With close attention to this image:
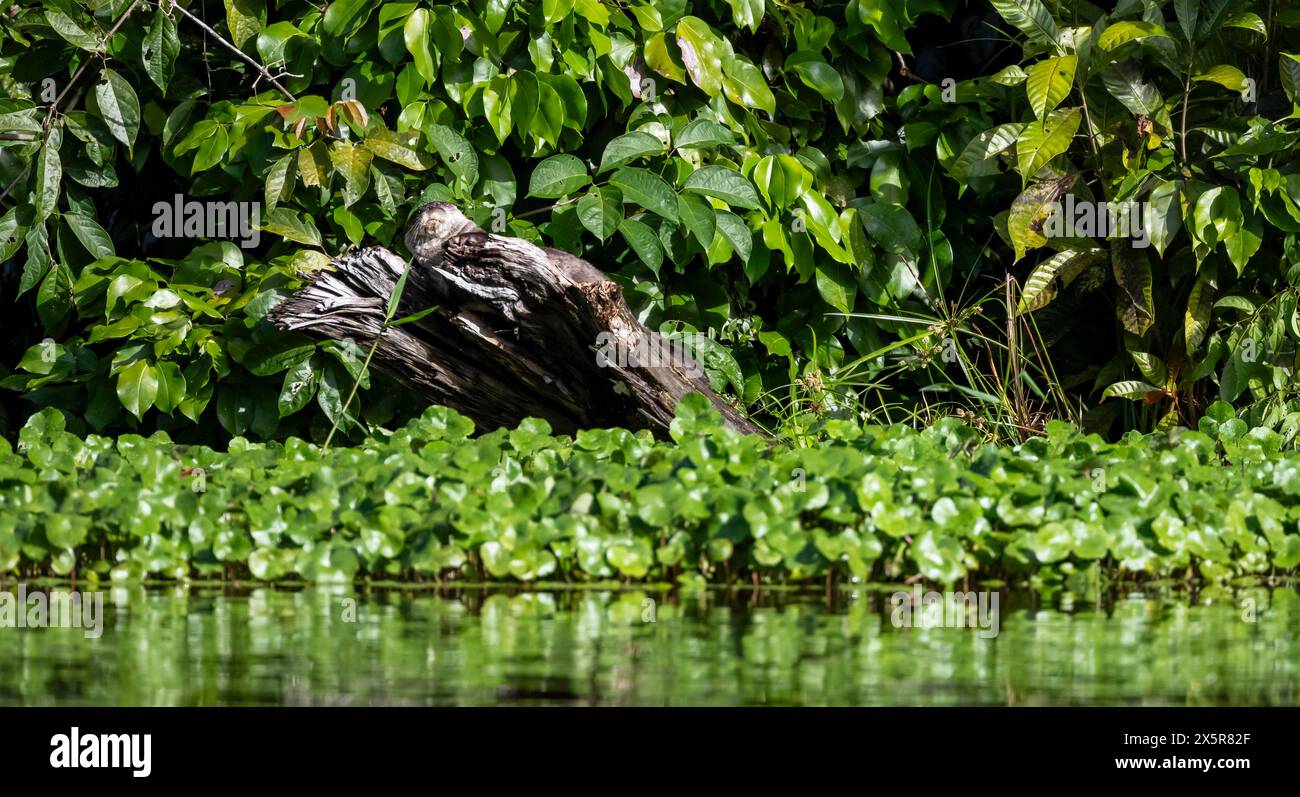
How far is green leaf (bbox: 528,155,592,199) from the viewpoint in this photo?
3.30m

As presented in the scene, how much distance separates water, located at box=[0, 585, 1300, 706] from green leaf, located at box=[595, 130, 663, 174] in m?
1.47

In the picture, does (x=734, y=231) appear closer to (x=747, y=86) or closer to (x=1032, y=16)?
(x=747, y=86)

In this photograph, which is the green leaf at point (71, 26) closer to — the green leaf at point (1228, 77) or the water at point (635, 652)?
the water at point (635, 652)

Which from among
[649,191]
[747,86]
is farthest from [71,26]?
[747,86]

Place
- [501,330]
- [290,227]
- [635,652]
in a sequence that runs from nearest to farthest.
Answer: [635,652], [501,330], [290,227]

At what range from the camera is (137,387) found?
3.21 meters

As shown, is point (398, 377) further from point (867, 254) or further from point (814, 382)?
point (867, 254)

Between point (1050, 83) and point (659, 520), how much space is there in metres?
1.99

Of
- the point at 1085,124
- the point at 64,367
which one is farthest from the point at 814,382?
the point at 64,367

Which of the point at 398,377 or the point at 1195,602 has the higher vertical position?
the point at 398,377

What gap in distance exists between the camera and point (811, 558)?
2.16 meters

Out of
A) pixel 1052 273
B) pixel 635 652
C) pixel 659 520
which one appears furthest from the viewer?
pixel 1052 273

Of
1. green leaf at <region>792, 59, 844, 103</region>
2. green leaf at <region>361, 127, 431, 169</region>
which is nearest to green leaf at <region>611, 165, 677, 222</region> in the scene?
green leaf at <region>361, 127, 431, 169</region>

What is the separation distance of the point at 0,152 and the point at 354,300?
1094 mm
